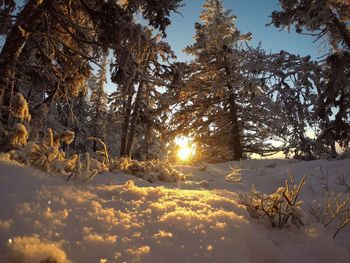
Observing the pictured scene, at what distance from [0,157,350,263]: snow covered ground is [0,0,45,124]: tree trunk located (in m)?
2.70

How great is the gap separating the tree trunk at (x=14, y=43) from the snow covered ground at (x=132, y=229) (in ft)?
8.85

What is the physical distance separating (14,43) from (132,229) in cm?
425

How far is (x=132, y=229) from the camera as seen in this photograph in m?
2.10

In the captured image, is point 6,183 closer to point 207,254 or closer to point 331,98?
point 207,254

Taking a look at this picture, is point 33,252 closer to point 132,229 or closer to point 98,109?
point 132,229

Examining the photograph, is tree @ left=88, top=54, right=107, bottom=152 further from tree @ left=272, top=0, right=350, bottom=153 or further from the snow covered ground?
the snow covered ground

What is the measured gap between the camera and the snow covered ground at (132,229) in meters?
1.71

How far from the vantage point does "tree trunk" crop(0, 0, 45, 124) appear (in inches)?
193

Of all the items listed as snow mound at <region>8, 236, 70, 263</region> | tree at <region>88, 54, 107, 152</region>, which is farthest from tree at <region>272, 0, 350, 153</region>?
tree at <region>88, 54, 107, 152</region>

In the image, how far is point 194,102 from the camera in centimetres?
→ 1797

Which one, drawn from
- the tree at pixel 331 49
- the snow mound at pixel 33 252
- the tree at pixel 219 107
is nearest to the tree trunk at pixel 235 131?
the tree at pixel 219 107

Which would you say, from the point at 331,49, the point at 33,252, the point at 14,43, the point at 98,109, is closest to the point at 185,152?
the point at 331,49

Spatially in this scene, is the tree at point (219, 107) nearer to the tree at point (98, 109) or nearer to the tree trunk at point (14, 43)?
the tree trunk at point (14, 43)

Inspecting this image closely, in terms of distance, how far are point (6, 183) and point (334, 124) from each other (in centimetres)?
1271
